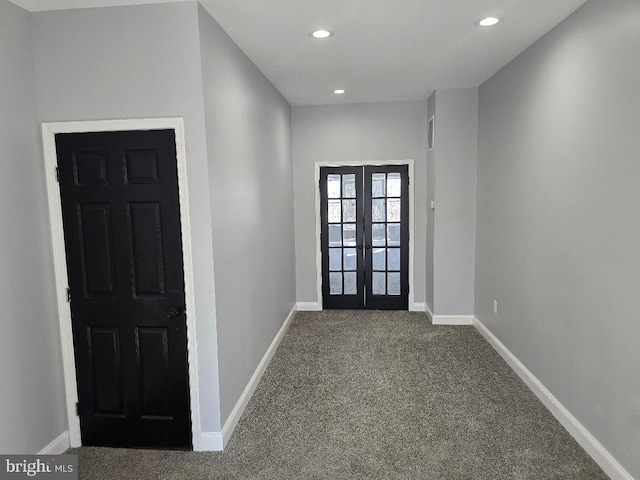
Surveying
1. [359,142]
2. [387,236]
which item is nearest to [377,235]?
[387,236]

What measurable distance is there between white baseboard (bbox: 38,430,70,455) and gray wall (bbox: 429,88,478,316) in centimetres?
391

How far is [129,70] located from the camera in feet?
8.30

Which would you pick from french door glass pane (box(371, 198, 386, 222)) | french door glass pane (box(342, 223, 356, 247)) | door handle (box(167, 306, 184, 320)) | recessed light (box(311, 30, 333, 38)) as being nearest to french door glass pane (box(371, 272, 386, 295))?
french door glass pane (box(342, 223, 356, 247))

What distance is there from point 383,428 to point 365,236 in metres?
3.13

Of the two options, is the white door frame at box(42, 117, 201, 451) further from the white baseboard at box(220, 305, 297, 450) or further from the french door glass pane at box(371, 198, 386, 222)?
the french door glass pane at box(371, 198, 386, 222)

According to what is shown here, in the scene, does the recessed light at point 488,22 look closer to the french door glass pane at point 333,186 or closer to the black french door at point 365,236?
the black french door at point 365,236

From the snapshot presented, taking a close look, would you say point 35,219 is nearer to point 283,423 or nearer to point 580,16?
point 283,423

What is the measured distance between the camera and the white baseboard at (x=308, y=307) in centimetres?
595

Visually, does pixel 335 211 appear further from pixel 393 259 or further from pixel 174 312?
pixel 174 312

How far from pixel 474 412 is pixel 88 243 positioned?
2.91 meters

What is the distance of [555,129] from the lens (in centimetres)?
308

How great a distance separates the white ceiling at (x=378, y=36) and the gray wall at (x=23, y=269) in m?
0.41

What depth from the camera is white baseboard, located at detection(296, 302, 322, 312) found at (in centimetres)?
595
